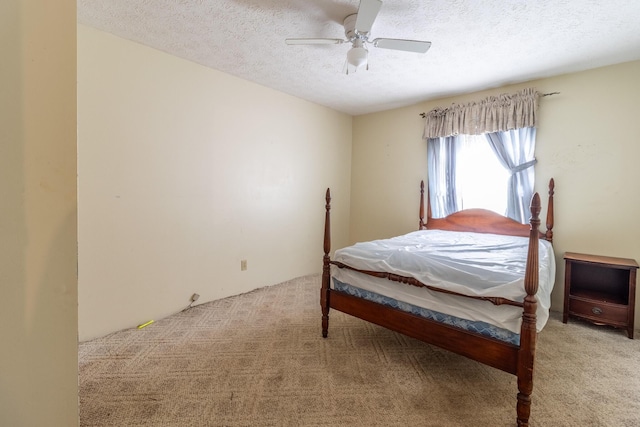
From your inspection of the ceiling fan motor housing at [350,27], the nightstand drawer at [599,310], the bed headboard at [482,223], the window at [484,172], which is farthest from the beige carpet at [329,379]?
the ceiling fan motor housing at [350,27]

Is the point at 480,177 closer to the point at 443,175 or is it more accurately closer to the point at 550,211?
the point at 443,175

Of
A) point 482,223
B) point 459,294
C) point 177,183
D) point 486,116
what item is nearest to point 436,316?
point 459,294

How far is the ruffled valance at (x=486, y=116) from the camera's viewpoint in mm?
3160

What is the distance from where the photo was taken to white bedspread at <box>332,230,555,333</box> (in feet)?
5.34

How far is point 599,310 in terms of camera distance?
8.64 feet

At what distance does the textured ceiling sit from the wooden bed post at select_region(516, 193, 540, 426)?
1476mm

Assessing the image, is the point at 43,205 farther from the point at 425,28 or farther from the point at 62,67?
the point at 425,28

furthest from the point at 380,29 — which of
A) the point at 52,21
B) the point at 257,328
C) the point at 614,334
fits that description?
the point at 614,334

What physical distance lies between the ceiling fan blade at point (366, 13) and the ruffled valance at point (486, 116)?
2.15 m

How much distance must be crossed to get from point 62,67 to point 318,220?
3.83 m

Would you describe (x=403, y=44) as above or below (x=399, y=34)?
below

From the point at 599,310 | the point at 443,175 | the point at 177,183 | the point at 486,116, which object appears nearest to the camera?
the point at 599,310

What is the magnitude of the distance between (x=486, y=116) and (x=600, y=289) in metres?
2.13

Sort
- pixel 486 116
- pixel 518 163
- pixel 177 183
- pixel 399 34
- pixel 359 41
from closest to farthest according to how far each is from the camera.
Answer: pixel 359 41, pixel 399 34, pixel 177 183, pixel 518 163, pixel 486 116
